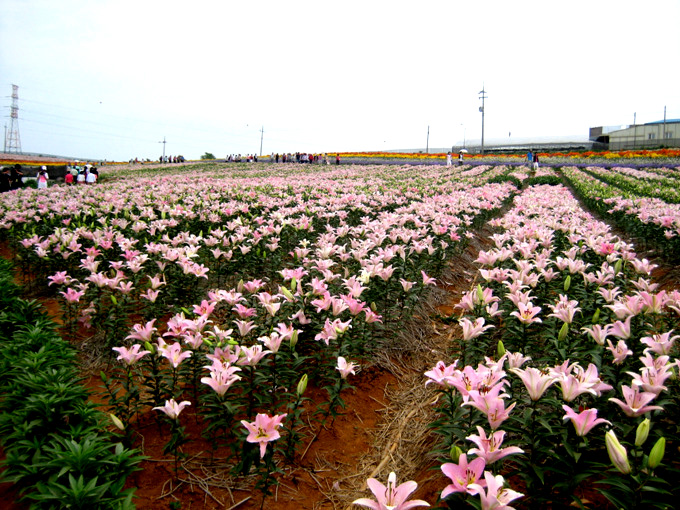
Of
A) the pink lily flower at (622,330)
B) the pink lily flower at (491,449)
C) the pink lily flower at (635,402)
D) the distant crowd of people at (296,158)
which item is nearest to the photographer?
the pink lily flower at (491,449)

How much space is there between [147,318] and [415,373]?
8.74 ft

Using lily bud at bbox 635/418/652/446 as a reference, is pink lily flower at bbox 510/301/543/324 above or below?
above

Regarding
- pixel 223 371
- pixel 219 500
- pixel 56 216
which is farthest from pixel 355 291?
pixel 56 216

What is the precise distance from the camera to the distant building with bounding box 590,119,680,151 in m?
50.9

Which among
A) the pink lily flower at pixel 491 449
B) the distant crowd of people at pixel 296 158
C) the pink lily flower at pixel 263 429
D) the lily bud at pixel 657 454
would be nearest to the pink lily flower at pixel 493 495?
the pink lily flower at pixel 491 449

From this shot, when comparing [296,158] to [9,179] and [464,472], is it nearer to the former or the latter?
[9,179]

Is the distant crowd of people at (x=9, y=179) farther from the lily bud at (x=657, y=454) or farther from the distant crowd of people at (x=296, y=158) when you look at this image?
the distant crowd of people at (x=296, y=158)

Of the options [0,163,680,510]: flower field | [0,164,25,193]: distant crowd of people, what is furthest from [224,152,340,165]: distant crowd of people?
[0,163,680,510]: flower field

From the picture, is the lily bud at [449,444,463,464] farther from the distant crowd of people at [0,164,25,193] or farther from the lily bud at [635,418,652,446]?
the distant crowd of people at [0,164,25,193]

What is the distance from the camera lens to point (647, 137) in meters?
54.5

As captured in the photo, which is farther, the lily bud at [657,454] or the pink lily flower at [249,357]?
the pink lily flower at [249,357]

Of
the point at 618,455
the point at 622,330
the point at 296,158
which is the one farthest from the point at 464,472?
the point at 296,158

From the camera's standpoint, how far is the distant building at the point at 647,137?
5088 cm

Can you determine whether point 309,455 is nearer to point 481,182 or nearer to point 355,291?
point 355,291
